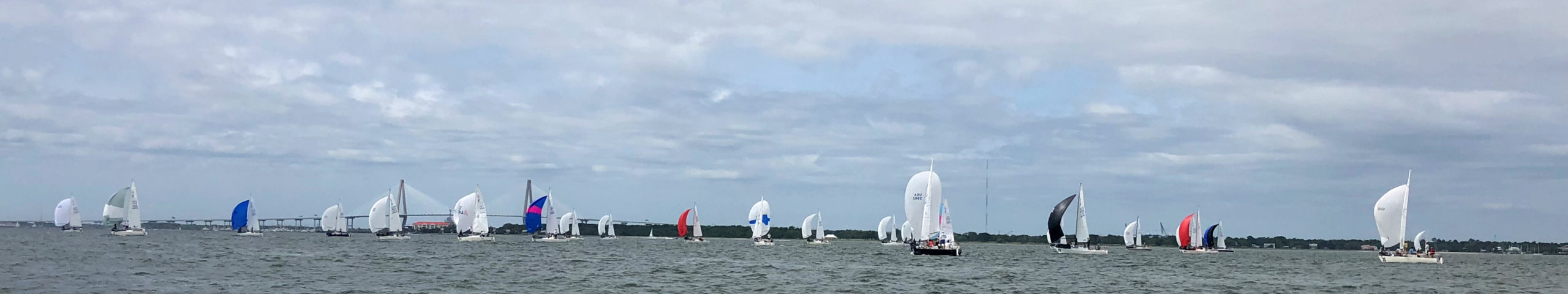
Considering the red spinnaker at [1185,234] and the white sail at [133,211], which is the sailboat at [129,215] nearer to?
the white sail at [133,211]

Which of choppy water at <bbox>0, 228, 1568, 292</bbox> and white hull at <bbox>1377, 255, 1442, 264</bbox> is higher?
white hull at <bbox>1377, 255, 1442, 264</bbox>

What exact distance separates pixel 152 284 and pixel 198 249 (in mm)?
36767

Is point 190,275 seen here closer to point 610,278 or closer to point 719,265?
point 610,278

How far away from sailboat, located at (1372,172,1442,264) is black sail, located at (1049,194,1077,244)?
19.4 meters

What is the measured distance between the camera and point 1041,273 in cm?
5350

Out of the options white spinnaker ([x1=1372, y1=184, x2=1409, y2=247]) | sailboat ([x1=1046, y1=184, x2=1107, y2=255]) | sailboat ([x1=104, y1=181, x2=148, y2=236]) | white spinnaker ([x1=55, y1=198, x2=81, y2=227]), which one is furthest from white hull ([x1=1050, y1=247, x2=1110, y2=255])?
white spinnaker ([x1=55, y1=198, x2=81, y2=227])

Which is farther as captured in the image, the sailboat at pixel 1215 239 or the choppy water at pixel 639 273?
the sailboat at pixel 1215 239

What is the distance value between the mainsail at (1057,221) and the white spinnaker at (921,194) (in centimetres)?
1953

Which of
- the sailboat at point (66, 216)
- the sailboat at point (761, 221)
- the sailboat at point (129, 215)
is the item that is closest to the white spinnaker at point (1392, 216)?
the sailboat at point (761, 221)

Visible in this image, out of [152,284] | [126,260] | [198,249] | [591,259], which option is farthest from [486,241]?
[152,284]

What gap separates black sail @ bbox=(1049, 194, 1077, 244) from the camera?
86.5 metres

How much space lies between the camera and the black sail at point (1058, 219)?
86500 mm

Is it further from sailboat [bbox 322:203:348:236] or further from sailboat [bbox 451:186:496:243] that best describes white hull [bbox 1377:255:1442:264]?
sailboat [bbox 322:203:348:236]

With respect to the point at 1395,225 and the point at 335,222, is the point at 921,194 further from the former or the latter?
the point at 335,222
